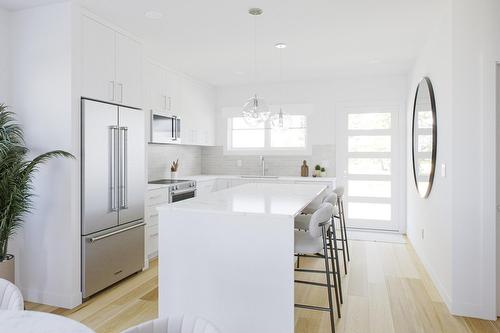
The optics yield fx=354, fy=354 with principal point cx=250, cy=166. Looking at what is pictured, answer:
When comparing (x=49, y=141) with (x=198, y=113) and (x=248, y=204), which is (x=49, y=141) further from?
(x=198, y=113)

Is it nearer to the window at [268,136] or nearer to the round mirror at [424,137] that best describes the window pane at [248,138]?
the window at [268,136]

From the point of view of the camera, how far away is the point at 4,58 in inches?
128

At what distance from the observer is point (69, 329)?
1.21m

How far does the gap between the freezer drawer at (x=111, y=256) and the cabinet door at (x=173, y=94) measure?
2020 mm

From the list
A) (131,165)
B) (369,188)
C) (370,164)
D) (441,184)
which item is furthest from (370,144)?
(131,165)

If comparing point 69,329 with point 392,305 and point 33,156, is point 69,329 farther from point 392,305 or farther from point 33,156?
point 392,305

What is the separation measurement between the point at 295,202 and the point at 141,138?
1.96 metres

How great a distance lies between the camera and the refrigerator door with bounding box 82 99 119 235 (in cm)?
317

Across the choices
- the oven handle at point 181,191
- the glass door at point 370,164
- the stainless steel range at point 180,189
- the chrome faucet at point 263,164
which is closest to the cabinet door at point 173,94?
the stainless steel range at point 180,189

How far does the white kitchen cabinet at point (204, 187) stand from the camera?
17.9 feet

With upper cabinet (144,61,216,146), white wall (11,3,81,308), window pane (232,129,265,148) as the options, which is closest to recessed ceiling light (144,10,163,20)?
white wall (11,3,81,308)

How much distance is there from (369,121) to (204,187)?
298cm

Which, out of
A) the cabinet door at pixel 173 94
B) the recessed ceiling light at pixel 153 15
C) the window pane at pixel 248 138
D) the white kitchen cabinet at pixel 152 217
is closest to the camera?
the recessed ceiling light at pixel 153 15

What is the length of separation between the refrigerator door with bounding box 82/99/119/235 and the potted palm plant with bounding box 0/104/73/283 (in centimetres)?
30
